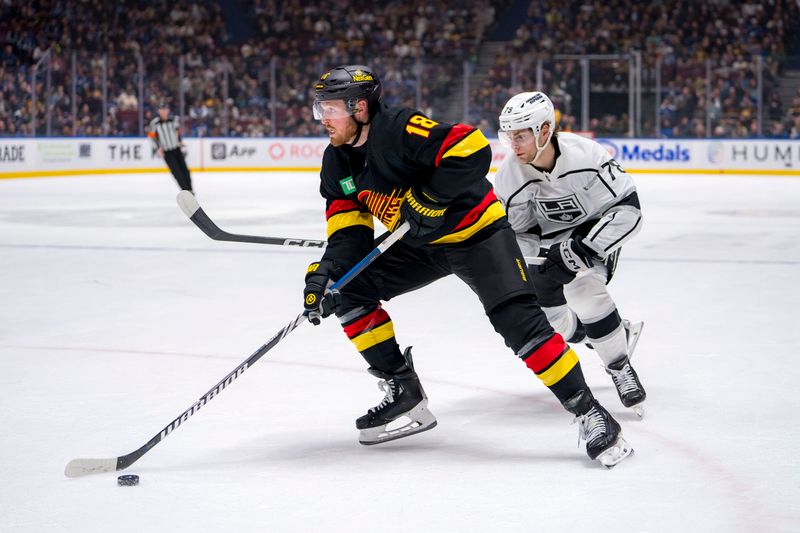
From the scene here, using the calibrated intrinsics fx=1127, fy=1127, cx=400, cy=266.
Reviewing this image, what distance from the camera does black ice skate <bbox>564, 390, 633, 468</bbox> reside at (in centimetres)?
285

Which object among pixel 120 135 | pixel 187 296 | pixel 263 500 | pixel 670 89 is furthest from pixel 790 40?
pixel 263 500

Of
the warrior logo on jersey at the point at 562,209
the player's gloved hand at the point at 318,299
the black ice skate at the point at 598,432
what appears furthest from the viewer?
the warrior logo on jersey at the point at 562,209

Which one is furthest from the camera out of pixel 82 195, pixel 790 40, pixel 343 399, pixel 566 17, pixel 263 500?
pixel 566 17

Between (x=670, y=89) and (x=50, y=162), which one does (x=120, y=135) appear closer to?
(x=50, y=162)

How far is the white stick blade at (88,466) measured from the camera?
2.79m

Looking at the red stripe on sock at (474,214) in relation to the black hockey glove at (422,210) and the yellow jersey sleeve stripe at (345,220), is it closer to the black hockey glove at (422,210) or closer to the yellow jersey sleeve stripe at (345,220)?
the black hockey glove at (422,210)

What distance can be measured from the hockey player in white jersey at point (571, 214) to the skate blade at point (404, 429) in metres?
0.60

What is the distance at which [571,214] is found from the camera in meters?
3.56

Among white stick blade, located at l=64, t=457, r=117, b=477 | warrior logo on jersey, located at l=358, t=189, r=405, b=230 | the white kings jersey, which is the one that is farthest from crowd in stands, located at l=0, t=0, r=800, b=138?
white stick blade, located at l=64, t=457, r=117, b=477

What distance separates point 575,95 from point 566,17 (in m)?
4.09

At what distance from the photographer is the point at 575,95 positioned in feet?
55.6

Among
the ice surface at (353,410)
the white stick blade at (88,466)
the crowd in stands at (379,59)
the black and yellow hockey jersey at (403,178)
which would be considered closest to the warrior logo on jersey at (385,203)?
the black and yellow hockey jersey at (403,178)

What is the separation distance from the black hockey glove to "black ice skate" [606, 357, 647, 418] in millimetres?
931

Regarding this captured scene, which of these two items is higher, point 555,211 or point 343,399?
point 555,211
